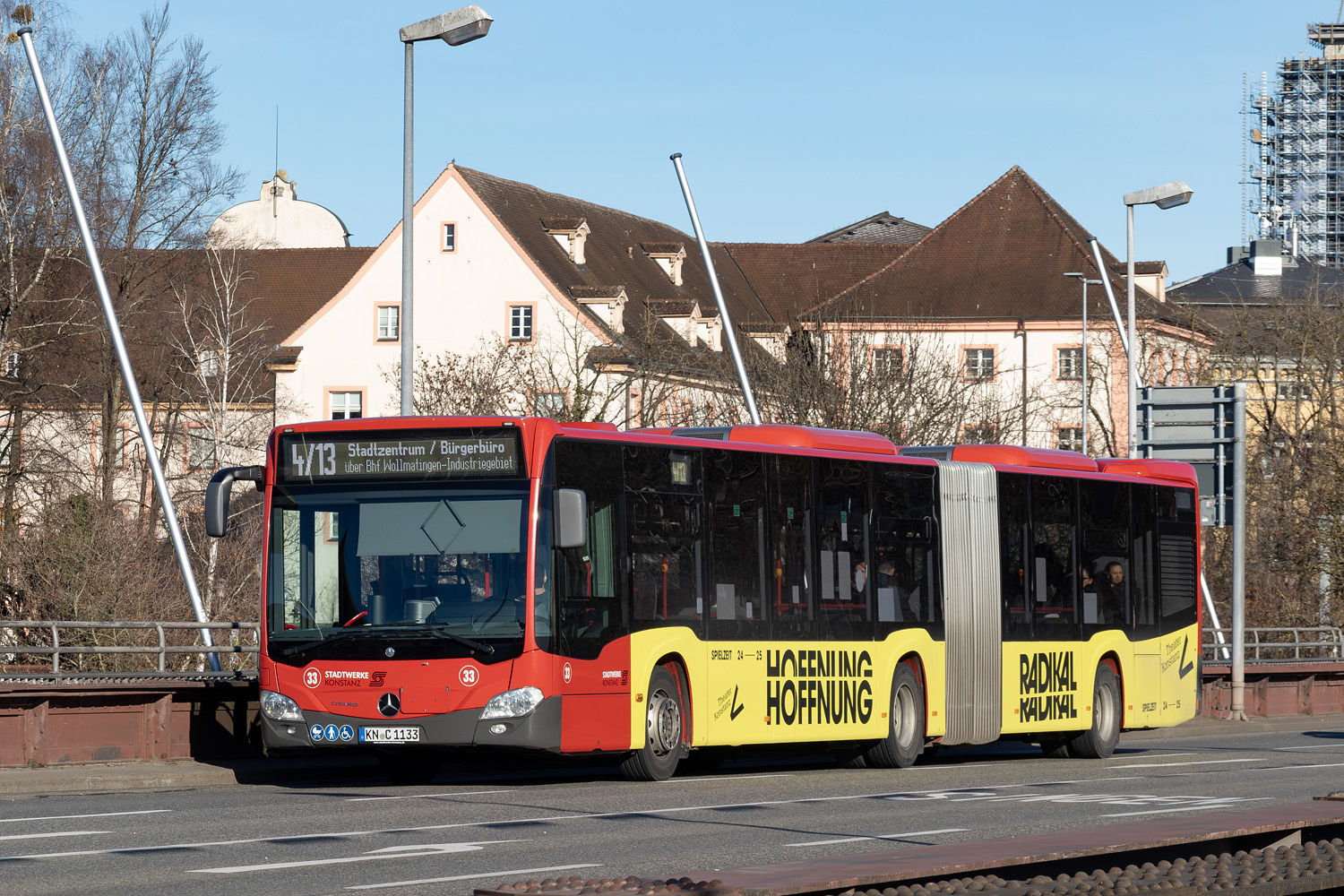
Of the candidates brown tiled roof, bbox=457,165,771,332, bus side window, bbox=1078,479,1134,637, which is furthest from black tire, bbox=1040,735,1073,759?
brown tiled roof, bbox=457,165,771,332

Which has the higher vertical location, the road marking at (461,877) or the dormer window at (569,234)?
the dormer window at (569,234)

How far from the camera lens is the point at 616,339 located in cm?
6481

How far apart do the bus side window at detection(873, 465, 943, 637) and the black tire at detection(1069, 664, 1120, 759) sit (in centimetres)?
332

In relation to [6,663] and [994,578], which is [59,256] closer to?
[6,663]

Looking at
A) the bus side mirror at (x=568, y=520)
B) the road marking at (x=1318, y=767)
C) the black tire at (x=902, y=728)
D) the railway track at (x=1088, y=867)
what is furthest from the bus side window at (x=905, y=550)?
the railway track at (x=1088, y=867)

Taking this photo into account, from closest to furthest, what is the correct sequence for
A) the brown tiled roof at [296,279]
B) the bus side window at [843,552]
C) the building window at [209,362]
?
the bus side window at [843,552] → the building window at [209,362] → the brown tiled roof at [296,279]

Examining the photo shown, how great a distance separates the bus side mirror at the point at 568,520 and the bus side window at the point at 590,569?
0.72 feet

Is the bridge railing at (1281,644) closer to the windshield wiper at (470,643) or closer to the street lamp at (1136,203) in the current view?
the street lamp at (1136,203)

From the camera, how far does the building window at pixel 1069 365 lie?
75.0 meters

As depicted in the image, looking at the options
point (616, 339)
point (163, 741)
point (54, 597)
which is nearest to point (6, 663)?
point (54, 597)

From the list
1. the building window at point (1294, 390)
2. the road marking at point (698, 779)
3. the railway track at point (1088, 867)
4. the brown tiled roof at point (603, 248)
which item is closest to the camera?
the railway track at point (1088, 867)

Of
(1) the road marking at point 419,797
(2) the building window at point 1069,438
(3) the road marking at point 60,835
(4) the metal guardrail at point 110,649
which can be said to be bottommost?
(1) the road marking at point 419,797

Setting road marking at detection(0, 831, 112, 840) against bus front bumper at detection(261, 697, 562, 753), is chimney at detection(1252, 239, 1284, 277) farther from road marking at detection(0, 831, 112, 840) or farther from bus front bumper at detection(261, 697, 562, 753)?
road marking at detection(0, 831, 112, 840)

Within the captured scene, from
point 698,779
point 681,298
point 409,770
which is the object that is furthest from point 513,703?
point 681,298
